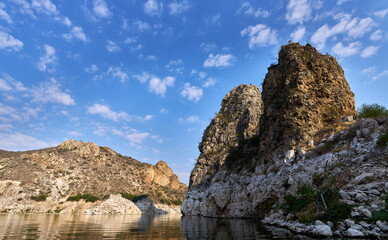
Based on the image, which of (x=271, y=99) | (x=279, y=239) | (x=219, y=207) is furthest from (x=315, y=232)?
(x=219, y=207)

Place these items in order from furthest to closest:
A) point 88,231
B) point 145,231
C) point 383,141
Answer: point 145,231, point 88,231, point 383,141

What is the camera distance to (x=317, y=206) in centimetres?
1475

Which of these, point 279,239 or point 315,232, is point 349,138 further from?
point 279,239

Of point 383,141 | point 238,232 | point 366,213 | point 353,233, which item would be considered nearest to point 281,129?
point 383,141

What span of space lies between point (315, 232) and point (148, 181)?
127016 millimetres

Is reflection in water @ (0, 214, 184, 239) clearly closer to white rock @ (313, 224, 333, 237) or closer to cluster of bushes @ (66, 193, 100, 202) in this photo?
white rock @ (313, 224, 333, 237)

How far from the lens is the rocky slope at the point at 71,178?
268 ft

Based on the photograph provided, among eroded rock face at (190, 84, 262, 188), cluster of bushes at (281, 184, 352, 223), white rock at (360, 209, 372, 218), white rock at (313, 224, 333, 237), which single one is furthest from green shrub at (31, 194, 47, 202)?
white rock at (360, 209, 372, 218)

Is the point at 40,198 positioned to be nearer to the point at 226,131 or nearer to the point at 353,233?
the point at 226,131

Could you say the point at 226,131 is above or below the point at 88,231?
above

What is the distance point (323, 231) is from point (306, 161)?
12.0m

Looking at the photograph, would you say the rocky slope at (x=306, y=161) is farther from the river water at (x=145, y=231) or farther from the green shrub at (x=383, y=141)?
the river water at (x=145, y=231)

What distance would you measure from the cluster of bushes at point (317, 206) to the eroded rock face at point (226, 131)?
36.9m

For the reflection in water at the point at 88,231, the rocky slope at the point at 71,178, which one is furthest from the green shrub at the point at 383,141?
the rocky slope at the point at 71,178
